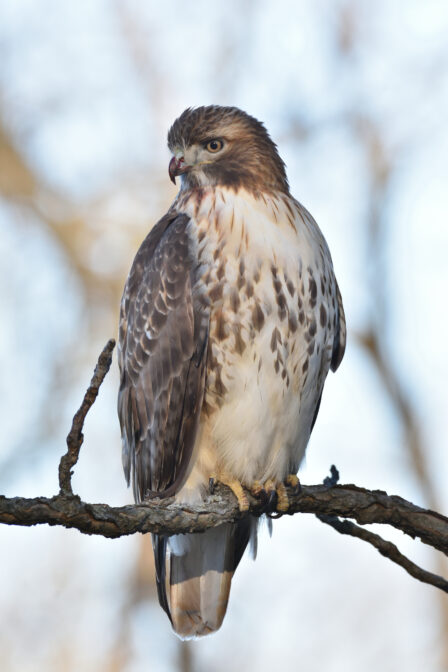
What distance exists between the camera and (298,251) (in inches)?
192

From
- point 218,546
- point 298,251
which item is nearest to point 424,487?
point 218,546

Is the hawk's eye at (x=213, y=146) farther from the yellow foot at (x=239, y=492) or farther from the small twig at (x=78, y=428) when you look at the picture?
the small twig at (x=78, y=428)

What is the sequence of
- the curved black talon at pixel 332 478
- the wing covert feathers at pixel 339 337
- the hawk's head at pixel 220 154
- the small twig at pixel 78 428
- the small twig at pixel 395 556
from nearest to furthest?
the small twig at pixel 78 428 < the small twig at pixel 395 556 < the curved black talon at pixel 332 478 < the hawk's head at pixel 220 154 < the wing covert feathers at pixel 339 337

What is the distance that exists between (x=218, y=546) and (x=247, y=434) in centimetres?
87

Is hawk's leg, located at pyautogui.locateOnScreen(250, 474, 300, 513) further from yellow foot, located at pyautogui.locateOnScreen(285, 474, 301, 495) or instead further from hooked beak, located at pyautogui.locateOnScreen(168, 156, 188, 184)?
hooked beak, located at pyautogui.locateOnScreen(168, 156, 188, 184)

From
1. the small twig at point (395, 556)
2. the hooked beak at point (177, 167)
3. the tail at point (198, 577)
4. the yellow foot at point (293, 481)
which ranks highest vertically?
the hooked beak at point (177, 167)

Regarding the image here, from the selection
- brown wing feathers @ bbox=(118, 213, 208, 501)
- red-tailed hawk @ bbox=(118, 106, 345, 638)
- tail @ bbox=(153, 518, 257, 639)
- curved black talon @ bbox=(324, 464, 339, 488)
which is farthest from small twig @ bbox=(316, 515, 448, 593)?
tail @ bbox=(153, 518, 257, 639)

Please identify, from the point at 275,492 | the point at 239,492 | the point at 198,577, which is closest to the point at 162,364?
the point at 239,492

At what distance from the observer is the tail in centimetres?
520

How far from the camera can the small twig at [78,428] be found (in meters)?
3.15

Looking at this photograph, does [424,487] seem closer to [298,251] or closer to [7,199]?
[298,251]

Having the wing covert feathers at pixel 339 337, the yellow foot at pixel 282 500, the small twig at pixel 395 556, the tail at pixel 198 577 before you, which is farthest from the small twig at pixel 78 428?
the wing covert feathers at pixel 339 337

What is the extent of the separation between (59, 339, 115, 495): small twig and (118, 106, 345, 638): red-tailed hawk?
4.80 ft

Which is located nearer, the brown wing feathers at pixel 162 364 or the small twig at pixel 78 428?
the small twig at pixel 78 428
